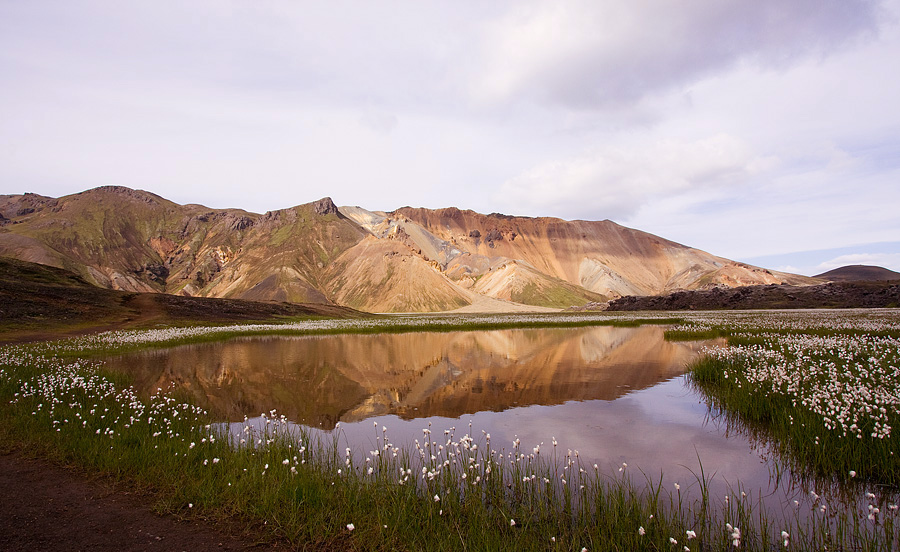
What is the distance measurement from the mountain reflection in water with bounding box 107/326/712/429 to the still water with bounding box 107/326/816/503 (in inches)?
2.8

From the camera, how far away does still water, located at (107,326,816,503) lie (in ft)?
33.1

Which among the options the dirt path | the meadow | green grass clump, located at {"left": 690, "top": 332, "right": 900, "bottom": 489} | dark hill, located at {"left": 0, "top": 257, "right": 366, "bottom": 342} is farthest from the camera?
dark hill, located at {"left": 0, "top": 257, "right": 366, "bottom": 342}

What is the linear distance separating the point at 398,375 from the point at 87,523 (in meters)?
15.6

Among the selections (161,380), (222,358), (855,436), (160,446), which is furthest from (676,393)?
A: (222,358)

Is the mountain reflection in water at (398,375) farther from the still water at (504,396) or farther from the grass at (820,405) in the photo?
the grass at (820,405)

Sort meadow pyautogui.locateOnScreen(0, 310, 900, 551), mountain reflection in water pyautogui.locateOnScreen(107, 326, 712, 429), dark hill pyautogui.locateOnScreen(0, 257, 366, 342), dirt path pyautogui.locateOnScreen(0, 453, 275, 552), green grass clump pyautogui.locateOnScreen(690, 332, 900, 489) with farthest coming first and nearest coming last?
dark hill pyautogui.locateOnScreen(0, 257, 366, 342)
mountain reflection in water pyautogui.locateOnScreen(107, 326, 712, 429)
green grass clump pyautogui.locateOnScreen(690, 332, 900, 489)
dirt path pyautogui.locateOnScreen(0, 453, 275, 552)
meadow pyautogui.locateOnScreen(0, 310, 900, 551)

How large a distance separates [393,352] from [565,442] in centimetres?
2192

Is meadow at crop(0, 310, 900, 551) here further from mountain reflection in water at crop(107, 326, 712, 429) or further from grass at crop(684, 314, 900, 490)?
mountain reflection in water at crop(107, 326, 712, 429)

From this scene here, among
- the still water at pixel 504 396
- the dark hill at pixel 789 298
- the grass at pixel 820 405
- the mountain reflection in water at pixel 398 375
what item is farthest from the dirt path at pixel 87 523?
the dark hill at pixel 789 298

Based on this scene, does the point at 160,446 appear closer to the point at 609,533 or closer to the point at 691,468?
the point at 609,533

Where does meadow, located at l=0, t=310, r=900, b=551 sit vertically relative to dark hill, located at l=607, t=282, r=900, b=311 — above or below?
below

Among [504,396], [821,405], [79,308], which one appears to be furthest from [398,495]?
[79,308]

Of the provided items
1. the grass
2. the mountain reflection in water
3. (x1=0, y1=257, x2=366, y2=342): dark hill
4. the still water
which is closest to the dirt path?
the still water

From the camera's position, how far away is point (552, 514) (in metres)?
6.88
